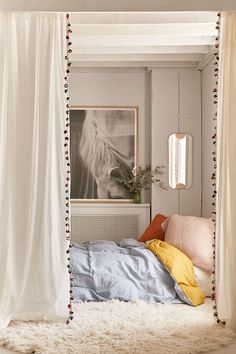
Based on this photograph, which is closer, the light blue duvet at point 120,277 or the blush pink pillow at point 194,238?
the light blue duvet at point 120,277

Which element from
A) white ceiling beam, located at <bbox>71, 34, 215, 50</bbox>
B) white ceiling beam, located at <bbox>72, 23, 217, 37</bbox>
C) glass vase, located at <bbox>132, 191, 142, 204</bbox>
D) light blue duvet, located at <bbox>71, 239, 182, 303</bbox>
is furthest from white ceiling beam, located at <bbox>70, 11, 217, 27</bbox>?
glass vase, located at <bbox>132, 191, 142, 204</bbox>

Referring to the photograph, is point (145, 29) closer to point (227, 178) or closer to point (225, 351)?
point (227, 178)

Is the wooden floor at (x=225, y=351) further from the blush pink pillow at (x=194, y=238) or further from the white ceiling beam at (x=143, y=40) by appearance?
the white ceiling beam at (x=143, y=40)

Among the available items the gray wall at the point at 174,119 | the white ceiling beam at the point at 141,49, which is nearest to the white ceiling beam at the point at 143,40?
the white ceiling beam at the point at 141,49

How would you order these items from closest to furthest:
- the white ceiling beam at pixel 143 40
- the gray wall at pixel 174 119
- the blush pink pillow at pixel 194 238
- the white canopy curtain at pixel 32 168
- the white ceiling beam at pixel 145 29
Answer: the white canopy curtain at pixel 32 168
the white ceiling beam at pixel 145 29
the blush pink pillow at pixel 194 238
the white ceiling beam at pixel 143 40
the gray wall at pixel 174 119

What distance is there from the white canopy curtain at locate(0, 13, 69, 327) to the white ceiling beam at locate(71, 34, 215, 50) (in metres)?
1.69

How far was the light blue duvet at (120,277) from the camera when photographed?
17.3 ft

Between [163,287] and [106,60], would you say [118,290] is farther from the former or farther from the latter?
[106,60]

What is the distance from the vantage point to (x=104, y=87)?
8055 mm

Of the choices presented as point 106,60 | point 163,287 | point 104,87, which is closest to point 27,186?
point 163,287

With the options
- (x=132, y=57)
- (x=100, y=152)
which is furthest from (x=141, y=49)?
(x=100, y=152)

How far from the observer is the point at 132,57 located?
7.39 m

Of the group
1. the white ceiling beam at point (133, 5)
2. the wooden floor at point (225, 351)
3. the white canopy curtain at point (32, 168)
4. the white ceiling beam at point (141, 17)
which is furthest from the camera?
the white ceiling beam at point (141, 17)

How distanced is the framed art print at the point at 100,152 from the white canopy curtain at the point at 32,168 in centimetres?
352
